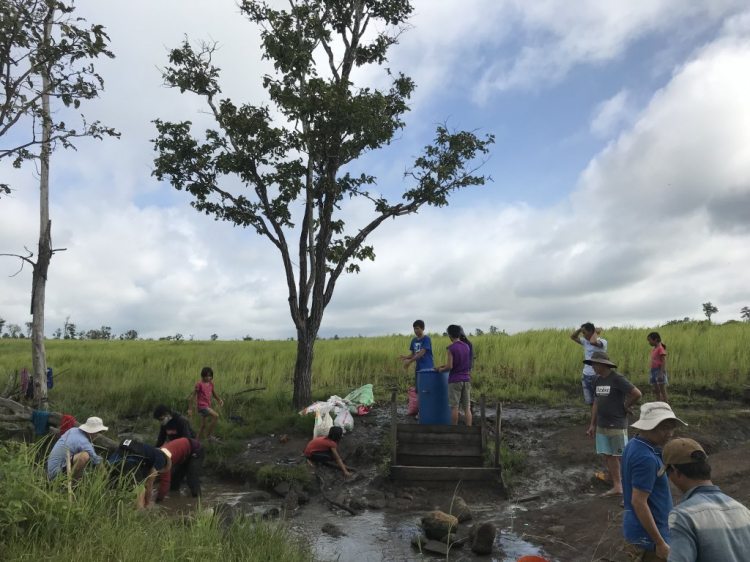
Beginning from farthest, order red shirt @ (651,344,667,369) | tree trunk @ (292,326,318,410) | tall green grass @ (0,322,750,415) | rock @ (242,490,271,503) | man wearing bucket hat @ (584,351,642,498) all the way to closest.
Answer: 1. tall green grass @ (0,322,750,415)
2. tree trunk @ (292,326,318,410)
3. red shirt @ (651,344,667,369)
4. rock @ (242,490,271,503)
5. man wearing bucket hat @ (584,351,642,498)

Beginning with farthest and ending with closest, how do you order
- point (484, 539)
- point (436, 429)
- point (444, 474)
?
point (436, 429) < point (444, 474) < point (484, 539)

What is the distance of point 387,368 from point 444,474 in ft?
26.7

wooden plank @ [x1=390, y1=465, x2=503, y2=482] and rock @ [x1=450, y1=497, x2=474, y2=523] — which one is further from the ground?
wooden plank @ [x1=390, y1=465, x2=503, y2=482]

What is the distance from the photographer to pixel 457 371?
9492 millimetres

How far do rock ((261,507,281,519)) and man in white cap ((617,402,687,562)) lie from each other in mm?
5316

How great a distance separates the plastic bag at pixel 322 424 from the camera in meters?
10.9

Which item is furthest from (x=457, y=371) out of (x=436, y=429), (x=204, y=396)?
(x=204, y=396)

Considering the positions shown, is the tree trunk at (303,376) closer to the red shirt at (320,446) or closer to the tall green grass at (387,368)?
the tall green grass at (387,368)

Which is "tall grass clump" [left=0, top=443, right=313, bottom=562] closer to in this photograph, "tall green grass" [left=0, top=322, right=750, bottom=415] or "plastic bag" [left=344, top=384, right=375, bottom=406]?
"plastic bag" [left=344, top=384, right=375, bottom=406]

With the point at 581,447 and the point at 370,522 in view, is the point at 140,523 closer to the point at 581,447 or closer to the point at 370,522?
the point at 370,522

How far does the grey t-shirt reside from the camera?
6641 mm

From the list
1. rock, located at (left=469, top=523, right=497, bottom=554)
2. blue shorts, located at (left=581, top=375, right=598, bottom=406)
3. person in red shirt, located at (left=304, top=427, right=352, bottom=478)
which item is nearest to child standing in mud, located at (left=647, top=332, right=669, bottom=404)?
blue shorts, located at (left=581, top=375, right=598, bottom=406)

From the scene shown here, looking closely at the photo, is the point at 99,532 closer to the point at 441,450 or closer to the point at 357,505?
the point at 357,505

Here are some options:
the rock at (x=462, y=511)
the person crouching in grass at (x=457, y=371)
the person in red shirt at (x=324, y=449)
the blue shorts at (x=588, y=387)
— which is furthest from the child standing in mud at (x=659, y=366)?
the person in red shirt at (x=324, y=449)
